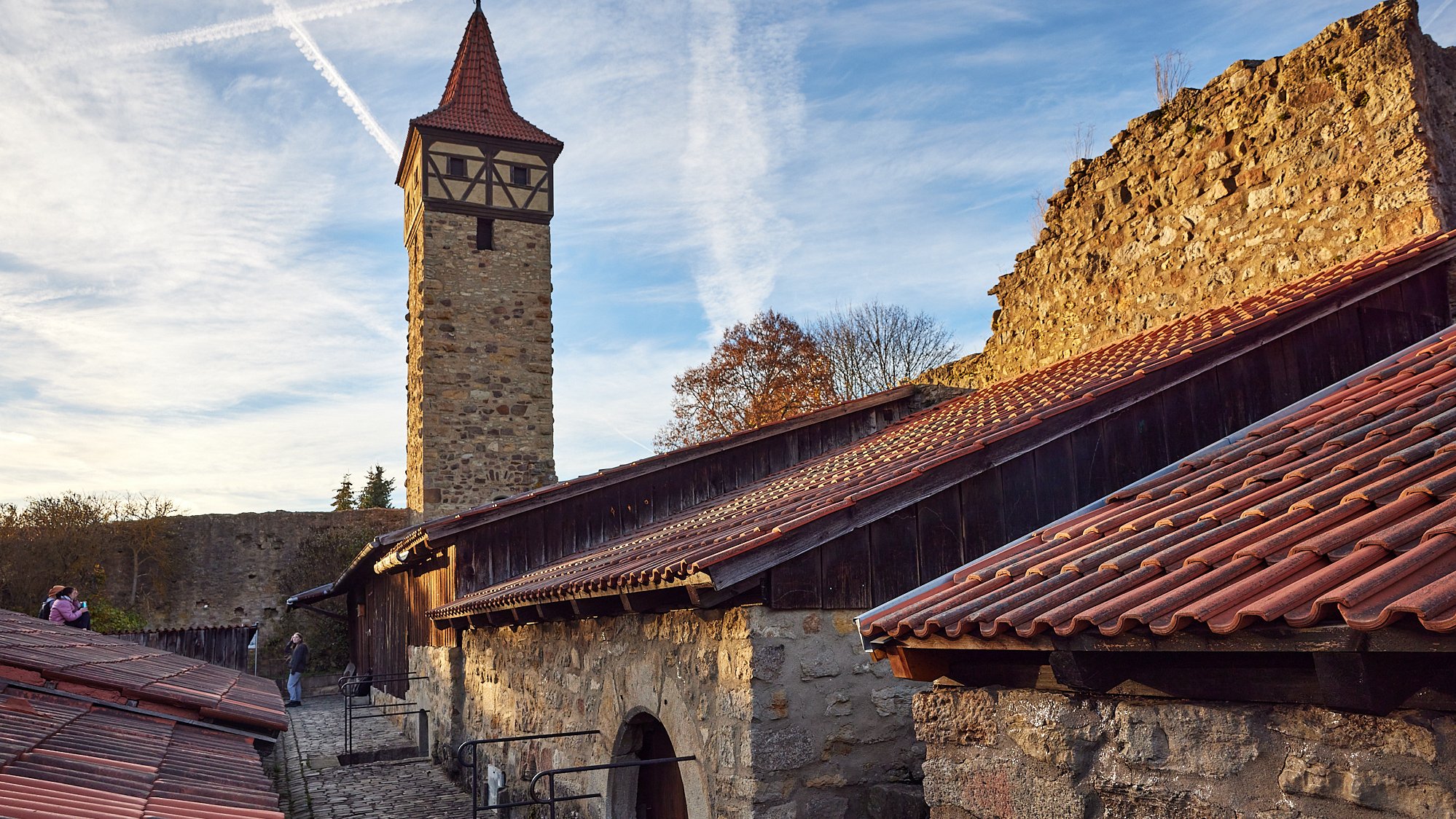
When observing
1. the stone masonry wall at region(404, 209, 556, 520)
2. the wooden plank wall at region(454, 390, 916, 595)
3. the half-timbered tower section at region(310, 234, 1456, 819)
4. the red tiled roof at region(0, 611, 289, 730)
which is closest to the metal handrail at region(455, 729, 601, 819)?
the half-timbered tower section at region(310, 234, 1456, 819)

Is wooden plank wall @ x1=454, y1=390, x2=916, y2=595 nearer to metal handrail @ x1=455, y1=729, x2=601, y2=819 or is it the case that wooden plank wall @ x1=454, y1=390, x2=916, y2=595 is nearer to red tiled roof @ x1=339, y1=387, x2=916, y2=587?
red tiled roof @ x1=339, y1=387, x2=916, y2=587

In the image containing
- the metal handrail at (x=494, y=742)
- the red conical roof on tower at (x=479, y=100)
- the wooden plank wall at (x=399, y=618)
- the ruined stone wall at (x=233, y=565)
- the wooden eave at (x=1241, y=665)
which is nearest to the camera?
the wooden eave at (x=1241, y=665)

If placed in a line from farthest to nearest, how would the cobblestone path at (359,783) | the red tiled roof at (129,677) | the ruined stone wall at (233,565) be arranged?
the ruined stone wall at (233,565) < the cobblestone path at (359,783) < the red tiled roof at (129,677)

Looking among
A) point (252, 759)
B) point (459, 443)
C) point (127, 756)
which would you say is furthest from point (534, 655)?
point (459, 443)

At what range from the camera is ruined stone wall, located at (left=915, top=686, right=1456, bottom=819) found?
2266 millimetres

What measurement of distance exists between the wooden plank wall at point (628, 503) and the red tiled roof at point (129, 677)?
9.82 ft

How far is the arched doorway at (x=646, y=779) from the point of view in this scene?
243 inches

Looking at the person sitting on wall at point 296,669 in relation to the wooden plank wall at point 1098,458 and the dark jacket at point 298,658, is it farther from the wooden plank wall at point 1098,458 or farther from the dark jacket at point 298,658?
the wooden plank wall at point 1098,458

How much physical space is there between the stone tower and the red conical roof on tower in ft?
0.18

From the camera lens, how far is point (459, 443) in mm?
17578

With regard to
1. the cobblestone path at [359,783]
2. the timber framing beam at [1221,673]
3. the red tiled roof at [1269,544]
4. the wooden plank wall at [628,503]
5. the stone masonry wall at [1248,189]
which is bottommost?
the cobblestone path at [359,783]

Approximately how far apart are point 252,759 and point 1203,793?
12.1 feet

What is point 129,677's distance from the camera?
16.8 feet

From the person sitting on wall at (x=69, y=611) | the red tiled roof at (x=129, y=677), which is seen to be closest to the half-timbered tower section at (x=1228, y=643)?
the red tiled roof at (x=129, y=677)
